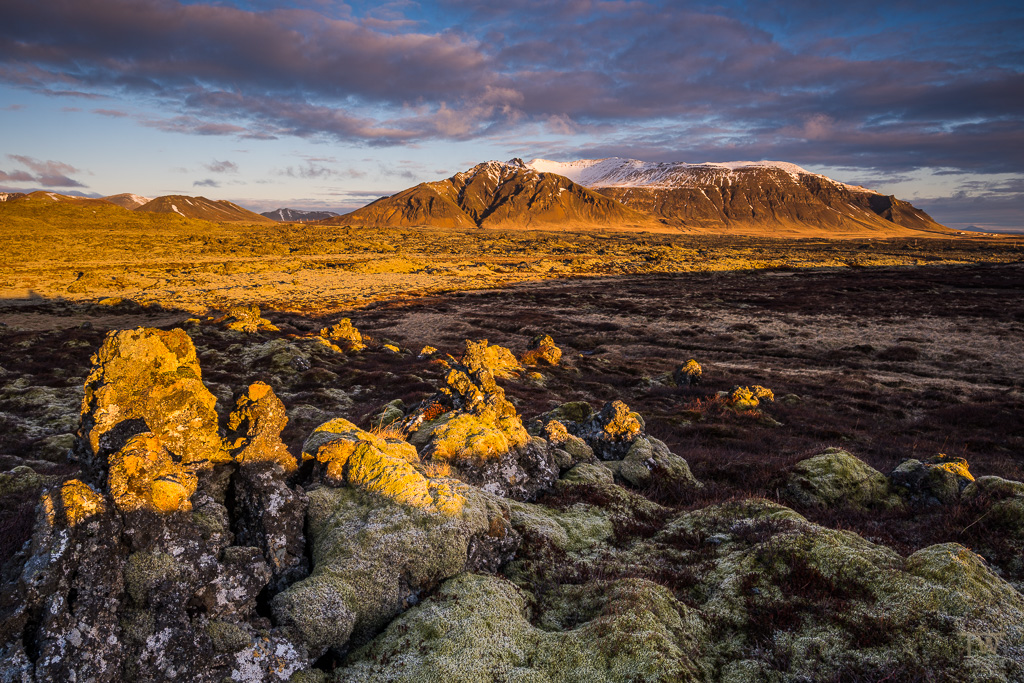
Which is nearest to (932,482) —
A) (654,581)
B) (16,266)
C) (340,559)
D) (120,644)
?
(654,581)

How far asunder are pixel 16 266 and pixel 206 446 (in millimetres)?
117212

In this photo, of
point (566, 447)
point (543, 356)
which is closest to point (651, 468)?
point (566, 447)

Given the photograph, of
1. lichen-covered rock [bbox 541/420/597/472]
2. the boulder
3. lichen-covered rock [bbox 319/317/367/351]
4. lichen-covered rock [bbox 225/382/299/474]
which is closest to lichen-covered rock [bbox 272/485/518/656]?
lichen-covered rock [bbox 225/382/299/474]

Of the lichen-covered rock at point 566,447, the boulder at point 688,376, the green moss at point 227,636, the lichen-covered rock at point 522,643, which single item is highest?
the green moss at point 227,636

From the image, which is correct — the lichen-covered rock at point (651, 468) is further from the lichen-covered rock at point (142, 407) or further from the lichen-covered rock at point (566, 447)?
the lichen-covered rock at point (142, 407)

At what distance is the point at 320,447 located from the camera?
25.1 feet

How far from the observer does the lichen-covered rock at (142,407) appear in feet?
21.9

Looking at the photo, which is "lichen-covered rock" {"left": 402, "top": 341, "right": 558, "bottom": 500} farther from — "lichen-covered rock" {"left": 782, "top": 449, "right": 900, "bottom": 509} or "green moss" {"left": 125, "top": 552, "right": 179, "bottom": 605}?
"lichen-covered rock" {"left": 782, "top": 449, "right": 900, "bottom": 509}

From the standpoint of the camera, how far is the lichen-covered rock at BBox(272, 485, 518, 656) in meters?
4.98

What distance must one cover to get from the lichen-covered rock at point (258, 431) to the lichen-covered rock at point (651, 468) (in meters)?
7.71

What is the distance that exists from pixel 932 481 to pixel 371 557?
11750 millimetres

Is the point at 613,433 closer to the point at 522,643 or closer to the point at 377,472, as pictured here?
the point at 377,472

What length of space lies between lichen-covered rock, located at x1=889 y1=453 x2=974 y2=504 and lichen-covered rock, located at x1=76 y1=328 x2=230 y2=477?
1373 centimetres

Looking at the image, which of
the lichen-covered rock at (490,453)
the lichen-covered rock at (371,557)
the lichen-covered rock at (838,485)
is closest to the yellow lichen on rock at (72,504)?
the lichen-covered rock at (371,557)
